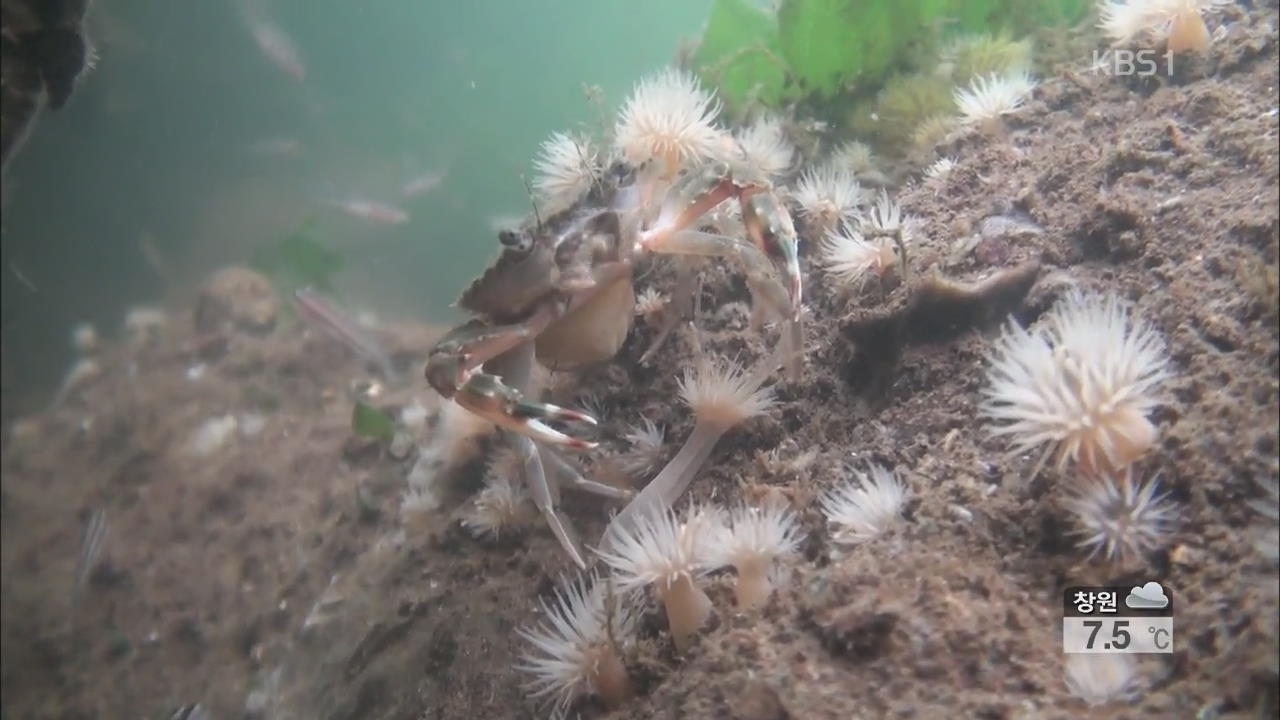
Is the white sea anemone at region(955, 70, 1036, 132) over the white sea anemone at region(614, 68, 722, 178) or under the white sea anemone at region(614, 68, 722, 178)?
over

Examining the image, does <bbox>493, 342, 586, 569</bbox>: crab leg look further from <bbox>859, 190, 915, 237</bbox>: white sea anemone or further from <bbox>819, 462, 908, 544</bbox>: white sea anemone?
<bbox>859, 190, 915, 237</bbox>: white sea anemone

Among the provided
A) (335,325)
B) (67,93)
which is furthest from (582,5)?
(67,93)

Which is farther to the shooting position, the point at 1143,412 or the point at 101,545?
the point at 101,545

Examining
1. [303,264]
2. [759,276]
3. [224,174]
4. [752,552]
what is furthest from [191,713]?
[224,174]

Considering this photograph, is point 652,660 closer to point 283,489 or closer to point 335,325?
point 283,489

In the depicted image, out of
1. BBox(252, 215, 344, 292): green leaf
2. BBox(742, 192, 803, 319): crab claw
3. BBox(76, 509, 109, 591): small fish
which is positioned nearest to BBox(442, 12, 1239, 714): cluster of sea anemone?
BBox(742, 192, 803, 319): crab claw

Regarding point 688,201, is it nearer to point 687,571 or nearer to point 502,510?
point 687,571
